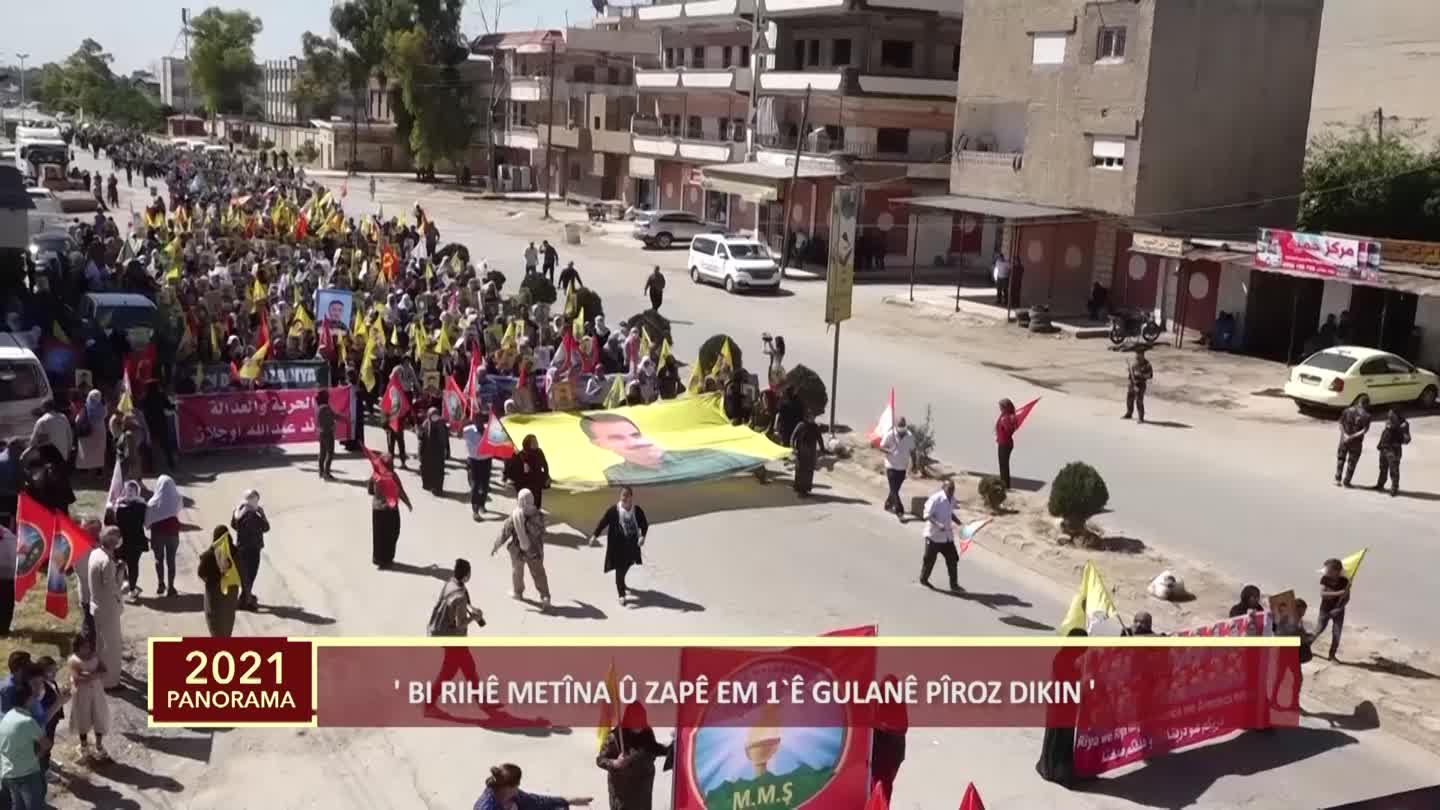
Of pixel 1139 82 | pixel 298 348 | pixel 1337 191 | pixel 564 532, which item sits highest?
pixel 1139 82

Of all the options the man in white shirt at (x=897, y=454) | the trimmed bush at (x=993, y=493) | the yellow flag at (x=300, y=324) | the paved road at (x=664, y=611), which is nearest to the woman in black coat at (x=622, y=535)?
the paved road at (x=664, y=611)

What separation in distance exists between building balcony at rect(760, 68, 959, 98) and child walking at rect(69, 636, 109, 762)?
38.9 m

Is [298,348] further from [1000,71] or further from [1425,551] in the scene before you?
[1000,71]

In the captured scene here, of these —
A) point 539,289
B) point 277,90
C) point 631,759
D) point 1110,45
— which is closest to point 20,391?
point 631,759

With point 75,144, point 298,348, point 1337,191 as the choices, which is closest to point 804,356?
point 298,348

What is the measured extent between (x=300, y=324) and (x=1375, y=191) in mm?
28795

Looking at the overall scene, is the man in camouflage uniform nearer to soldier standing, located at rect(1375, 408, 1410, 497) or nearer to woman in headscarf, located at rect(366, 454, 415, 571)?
soldier standing, located at rect(1375, 408, 1410, 497)

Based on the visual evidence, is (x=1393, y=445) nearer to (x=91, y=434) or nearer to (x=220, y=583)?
(x=220, y=583)

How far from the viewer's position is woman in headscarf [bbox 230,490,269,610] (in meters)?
Answer: 12.7

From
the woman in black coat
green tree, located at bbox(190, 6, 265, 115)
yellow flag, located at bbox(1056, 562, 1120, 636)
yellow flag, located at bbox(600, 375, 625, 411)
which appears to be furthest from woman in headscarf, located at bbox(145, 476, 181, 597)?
green tree, located at bbox(190, 6, 265, 115)

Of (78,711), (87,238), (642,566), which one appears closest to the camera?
(78,711)

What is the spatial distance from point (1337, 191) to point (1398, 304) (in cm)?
862

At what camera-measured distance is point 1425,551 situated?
16422mm

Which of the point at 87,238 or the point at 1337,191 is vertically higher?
the point at 1337,191
